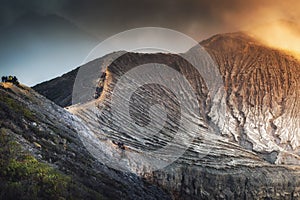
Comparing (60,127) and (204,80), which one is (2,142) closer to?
(60,127)

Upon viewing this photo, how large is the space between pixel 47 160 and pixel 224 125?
67.1 m

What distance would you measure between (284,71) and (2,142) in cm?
9198

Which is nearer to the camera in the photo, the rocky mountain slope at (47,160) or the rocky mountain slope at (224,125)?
the rocky mountain slope at (47,160)

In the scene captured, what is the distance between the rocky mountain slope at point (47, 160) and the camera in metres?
21.6

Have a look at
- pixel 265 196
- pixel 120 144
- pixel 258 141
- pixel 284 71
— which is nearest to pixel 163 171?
pixel 120 144

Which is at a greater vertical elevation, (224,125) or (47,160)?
(224,125)

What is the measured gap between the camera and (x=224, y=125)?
295ft

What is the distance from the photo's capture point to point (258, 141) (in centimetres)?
8550

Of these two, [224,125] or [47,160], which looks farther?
[224,125]

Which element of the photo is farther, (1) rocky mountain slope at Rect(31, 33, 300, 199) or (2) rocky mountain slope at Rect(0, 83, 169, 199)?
(1) rocky mountain slope at Rect(31, 33, 300, 199)

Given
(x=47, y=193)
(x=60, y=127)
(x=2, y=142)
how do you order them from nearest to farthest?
(x=47, y=193)
(x=2, y=142)
(x=60, y=127)

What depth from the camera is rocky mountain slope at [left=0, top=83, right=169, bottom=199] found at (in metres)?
21.6

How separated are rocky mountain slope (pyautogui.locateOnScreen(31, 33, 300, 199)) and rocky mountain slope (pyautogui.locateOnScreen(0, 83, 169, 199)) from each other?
2464 mm

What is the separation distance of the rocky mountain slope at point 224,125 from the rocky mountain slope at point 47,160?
8.09 feet
